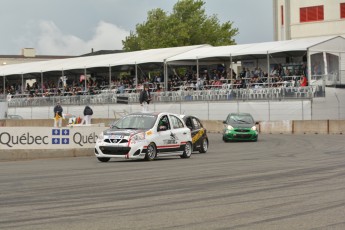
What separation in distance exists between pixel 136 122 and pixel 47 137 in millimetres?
3867

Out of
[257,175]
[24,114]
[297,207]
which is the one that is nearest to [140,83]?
[24,114]

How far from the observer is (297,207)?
1219 centimetres

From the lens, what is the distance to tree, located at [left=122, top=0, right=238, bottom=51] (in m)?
97.4

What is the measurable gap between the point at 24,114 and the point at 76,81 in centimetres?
696

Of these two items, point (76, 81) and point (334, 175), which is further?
point (76, 81)

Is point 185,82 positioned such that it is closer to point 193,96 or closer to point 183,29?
point 193,96

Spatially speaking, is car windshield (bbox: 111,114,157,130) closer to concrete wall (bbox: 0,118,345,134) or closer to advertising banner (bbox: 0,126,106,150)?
advertising banner (bbox: 0,126,106,150)

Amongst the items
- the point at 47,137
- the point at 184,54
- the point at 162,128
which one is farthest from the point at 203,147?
the point at 184,54

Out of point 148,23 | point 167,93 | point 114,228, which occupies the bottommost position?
point 114,228

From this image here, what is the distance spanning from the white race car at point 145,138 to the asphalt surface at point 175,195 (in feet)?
1.85

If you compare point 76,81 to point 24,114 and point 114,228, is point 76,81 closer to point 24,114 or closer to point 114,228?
point 24,114

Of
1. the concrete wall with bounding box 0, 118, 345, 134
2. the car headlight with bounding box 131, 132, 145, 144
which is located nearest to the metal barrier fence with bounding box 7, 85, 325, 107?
the concrete wall with bounding box 0, 118, 345, 134

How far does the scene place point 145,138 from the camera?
24109mm

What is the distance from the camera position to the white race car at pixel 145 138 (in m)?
23.8
